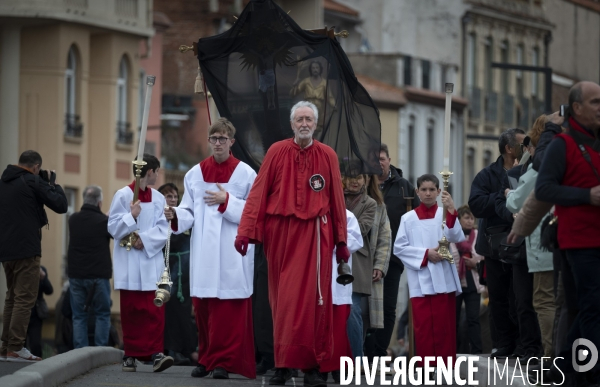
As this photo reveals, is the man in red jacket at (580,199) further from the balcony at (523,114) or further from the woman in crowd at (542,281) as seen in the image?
the balcony at (523,114)

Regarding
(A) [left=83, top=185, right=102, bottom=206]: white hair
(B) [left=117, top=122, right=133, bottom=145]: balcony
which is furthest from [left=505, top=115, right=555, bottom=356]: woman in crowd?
(B) [left=117, top=122, right=133, bottom=145]: balcony

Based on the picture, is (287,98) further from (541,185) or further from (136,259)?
(541,185)

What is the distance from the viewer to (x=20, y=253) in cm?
1616

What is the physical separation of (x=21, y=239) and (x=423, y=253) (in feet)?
12.3

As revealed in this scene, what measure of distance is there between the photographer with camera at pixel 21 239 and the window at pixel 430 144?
46787mm

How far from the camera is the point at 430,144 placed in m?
63.7

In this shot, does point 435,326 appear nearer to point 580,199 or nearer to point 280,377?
point 280,377

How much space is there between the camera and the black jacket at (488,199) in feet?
49.3

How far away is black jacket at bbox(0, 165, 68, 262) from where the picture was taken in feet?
53.1

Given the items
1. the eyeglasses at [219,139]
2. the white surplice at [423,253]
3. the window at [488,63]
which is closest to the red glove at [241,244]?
the eyeglasses at [219,139]

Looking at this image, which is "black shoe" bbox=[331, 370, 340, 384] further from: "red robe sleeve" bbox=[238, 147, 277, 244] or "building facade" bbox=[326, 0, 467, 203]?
"building facade" bbox=[326, 0, 467, 203]

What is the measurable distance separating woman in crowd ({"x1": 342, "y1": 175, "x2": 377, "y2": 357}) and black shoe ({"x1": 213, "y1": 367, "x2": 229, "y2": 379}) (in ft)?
4.82

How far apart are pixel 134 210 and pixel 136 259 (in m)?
0.61

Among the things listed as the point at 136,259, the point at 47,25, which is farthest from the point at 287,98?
the point at 47,25
